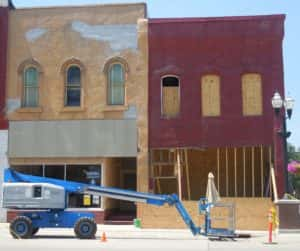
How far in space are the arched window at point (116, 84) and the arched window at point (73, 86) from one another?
1567 mm

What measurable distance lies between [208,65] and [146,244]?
1135 centimetres

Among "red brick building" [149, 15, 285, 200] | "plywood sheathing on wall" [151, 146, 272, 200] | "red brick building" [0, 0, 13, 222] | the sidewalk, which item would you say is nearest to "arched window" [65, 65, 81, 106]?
"red brick building" [0, 0, 13, 222]

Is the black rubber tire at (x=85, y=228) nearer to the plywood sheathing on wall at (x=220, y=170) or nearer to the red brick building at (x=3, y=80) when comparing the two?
the plywood sheathing on wall at (x=220, y=170)

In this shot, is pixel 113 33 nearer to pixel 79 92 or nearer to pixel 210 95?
pixel 79 92

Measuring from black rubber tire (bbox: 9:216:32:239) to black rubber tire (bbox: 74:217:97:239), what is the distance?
65.0 inches

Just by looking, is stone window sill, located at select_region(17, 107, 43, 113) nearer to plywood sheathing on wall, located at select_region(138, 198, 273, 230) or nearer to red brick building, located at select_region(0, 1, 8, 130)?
red brick building, located at select_region(0, 1, 8, 130)

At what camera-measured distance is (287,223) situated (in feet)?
73.9

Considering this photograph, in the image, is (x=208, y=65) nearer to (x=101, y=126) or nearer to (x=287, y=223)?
(x=101, y=126)

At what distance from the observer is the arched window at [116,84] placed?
27516mm

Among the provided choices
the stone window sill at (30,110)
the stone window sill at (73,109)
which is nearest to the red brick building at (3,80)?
the stone window sill at (30,110)

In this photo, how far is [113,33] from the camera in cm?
2780

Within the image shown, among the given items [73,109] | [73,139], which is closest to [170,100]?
[73,109]

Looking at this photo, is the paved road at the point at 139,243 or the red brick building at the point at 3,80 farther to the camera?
the red brick building at the point at 3,80

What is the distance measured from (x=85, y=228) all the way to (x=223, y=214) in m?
7.27
